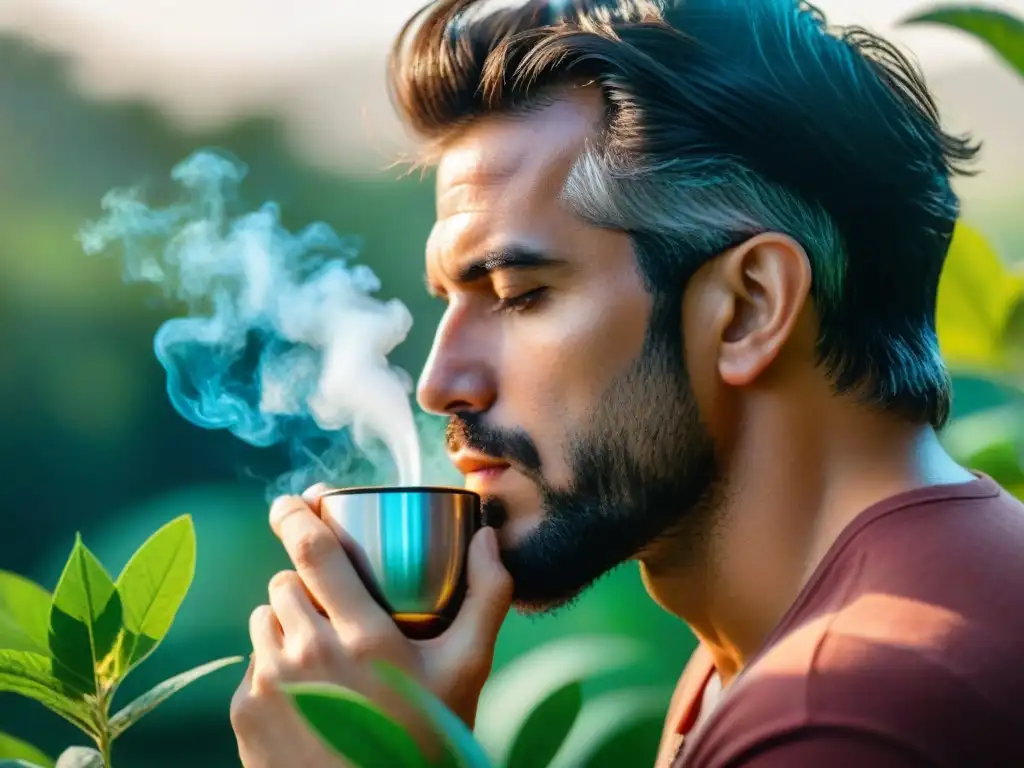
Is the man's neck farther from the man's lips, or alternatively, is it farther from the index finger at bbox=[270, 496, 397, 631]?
the index finger at bbox=[270, 496, 397, 631]

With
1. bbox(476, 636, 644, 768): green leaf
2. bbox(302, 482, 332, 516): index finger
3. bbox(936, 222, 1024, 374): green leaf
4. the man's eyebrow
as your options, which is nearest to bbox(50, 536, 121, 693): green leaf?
bbox(302, 482, 332, 516): index finger

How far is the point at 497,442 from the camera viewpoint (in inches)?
51.1

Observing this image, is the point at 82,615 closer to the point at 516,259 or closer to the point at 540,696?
the point at 540,696

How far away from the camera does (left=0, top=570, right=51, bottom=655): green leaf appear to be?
123 centimetres

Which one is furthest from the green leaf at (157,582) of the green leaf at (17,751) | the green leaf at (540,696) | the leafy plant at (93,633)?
the green leaf at (540,696)

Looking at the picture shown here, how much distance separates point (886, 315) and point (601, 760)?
1.85 ft

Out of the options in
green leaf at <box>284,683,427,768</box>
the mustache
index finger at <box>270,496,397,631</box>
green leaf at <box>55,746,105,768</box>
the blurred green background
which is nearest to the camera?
green leaf at <box>284,683,427,768</box>

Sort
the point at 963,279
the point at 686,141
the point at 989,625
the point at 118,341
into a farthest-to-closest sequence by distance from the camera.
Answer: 1. the point at 118,341
2. the point at 686,141
3. the point at 963,279
4. the point at 989,625

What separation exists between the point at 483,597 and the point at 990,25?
734 millimetres

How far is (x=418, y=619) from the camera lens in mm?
1219

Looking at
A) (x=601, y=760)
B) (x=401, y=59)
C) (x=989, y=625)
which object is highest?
(x=401, y=59)

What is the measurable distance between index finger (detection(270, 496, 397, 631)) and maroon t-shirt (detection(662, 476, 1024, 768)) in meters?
0.35

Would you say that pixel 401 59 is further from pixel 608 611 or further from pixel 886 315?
pixel 608 611

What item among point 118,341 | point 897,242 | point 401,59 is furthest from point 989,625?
point 118,341
